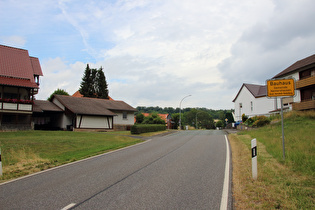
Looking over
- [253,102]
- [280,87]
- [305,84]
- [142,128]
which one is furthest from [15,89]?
[253,102]

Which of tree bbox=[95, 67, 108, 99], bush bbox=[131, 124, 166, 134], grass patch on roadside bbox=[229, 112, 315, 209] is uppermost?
tree bbox=[95, 67, 108, 99]

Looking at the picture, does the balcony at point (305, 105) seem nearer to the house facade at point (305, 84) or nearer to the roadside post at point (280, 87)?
the house facade at point (305, 84)

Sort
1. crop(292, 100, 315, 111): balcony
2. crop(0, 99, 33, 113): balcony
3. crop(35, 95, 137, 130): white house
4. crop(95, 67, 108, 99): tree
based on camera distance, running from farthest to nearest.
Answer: crop(95, 67, 108, 99): tree < crop(35, 95, 137, 130): white house < crop(292, 100, 315, 111): balcony < crop(0, 99, 33, 113): balcony

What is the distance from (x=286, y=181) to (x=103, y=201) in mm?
4696

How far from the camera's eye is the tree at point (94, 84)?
57.0 metres

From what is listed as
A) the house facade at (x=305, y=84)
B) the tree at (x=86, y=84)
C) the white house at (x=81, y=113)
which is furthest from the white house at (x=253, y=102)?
the tree at (x=86, y=84)

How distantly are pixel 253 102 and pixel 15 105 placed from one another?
38.1m

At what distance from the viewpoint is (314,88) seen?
2861cm

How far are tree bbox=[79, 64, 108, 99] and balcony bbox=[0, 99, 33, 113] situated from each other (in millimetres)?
31091

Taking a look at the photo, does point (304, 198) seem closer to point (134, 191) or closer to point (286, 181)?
point (286, 181)

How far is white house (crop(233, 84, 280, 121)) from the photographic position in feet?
135

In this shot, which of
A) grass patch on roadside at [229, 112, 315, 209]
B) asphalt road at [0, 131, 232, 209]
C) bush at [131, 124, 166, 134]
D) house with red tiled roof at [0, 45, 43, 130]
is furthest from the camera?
bush at [131, 124, 166, 134]

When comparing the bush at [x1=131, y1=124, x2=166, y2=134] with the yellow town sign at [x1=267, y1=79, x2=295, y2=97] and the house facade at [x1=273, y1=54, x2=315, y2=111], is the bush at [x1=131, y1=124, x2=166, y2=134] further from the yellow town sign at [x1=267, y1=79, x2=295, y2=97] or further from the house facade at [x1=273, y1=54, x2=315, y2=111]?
the yellow town sign at [x1=267, y1=79, x2=295, y2=97]

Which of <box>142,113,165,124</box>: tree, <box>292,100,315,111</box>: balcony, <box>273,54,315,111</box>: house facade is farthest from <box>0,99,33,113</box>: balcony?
<box>142,113,165,124</box>: tree
